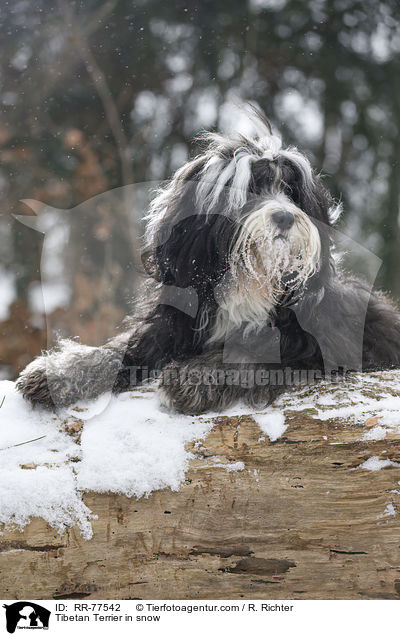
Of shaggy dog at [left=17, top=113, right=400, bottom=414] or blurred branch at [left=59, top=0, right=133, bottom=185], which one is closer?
shaggy dog at [left=17, top=113, right=400, bottom=414]

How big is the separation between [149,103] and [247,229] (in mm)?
6134

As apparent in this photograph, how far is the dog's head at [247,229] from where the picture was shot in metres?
2.86

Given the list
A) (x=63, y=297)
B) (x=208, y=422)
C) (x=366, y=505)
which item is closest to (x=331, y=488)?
(x=366, y=505)

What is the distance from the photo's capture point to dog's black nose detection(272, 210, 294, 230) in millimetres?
2791

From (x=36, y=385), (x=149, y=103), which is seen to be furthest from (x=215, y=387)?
(x=149, y=103)

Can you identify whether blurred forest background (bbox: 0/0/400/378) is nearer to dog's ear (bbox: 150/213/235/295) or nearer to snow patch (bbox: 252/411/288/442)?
dog's ear (bbox: 150/213/235/295)

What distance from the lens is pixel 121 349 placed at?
3312 millimetres

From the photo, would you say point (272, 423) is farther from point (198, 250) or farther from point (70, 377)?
point (70, 377)

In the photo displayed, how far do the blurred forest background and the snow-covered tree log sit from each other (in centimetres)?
535

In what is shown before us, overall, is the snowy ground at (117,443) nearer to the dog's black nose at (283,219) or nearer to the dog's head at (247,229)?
the dog's head at (247,229)
